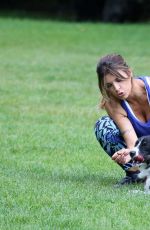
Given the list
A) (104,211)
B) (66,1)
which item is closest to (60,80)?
(104,211)

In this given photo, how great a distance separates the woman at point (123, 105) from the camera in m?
7.04

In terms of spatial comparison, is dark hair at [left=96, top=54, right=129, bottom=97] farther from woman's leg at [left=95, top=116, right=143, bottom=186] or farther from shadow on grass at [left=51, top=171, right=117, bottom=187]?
shadow on grass at [left=51, top=171, right=117, bottom=187]

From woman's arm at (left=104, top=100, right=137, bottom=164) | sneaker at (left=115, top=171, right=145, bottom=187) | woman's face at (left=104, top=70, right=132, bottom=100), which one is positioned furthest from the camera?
sneaker at (left=115, top=171, right=145, bottom=187)

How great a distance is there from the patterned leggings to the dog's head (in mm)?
532

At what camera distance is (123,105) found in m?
7.25

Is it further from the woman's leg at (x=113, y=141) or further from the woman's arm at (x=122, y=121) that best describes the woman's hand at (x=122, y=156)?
the woman's leg at (x=113, y=141)

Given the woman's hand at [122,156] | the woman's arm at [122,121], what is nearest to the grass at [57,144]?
the woman's hand at [122,156]

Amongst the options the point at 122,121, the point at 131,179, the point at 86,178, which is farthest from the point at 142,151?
the point at 86,178

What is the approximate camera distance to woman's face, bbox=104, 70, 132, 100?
7029 mm

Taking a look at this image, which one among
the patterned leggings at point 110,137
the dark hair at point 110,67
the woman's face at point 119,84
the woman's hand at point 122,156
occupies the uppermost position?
the dark hair at point 110,67

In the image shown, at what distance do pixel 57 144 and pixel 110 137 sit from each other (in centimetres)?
242

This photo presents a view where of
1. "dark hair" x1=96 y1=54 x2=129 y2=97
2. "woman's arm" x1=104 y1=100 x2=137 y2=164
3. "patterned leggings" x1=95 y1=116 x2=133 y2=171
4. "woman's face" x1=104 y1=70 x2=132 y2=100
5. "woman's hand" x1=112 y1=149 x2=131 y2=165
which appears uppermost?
"dark hair" x1=96 y1=54 x2=129 y2=97

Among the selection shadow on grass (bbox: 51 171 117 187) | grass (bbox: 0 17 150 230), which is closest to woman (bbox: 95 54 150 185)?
shadow on grass (bbox: 51 171 117 187)

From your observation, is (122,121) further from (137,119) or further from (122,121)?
(137,119)
